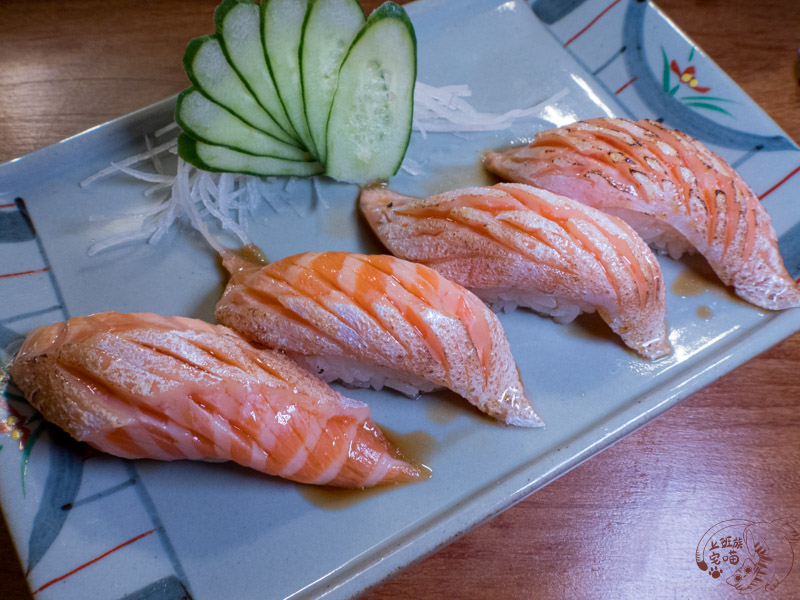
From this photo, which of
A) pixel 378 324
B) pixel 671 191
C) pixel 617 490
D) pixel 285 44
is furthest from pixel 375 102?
pixel 617 490

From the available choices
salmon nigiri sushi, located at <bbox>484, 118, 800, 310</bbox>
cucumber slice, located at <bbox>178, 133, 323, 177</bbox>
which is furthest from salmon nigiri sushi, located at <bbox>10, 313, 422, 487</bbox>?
salmon nigiri sushi, located at <bbox>484, 118, 800, 310</bbox>

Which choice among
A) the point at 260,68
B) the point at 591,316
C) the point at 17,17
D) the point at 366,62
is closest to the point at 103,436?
the point at 260,68

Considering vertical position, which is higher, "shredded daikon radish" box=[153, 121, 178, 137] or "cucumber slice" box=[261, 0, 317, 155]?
"cucumber slice" box=[261, 0, 317, 155]

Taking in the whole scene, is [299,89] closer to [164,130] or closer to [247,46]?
[247,46]

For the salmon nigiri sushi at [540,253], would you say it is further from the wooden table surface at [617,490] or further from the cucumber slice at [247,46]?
the cucumber slice at [247,46]

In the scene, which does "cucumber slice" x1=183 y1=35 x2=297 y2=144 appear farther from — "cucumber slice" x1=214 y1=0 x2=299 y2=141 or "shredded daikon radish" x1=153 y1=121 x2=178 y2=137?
"shredded daikon radish" x1=153 y1=121 x2=178 y2=137

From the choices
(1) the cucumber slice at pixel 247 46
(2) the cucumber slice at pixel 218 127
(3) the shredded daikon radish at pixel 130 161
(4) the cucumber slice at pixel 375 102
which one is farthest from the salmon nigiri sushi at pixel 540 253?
(3) the shredded daikon radish at pixel 130 161
